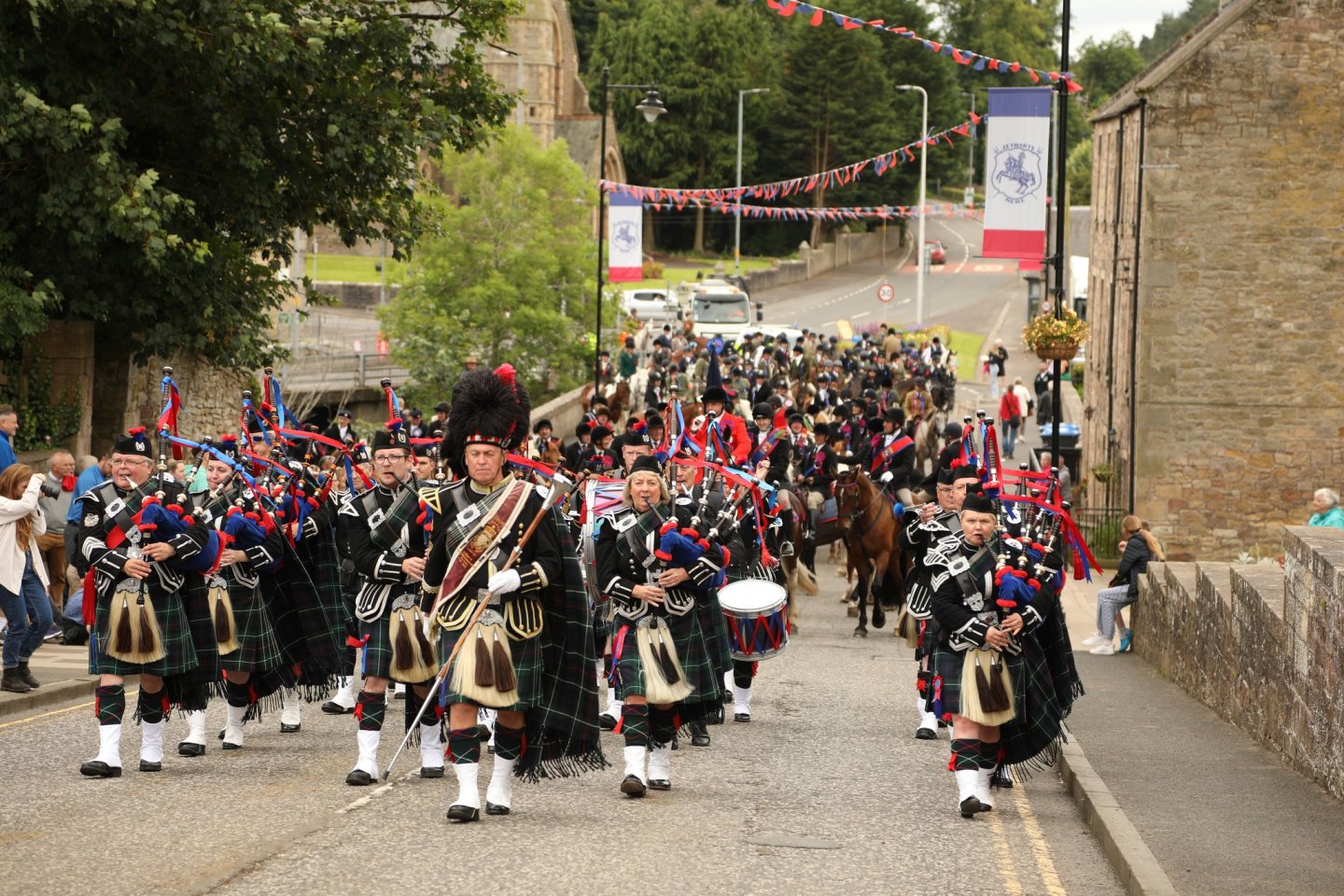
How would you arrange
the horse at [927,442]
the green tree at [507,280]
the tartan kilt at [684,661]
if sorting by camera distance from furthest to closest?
the green tree at [507,280], the horse at [927,442], the tartan kilt at [684,661]

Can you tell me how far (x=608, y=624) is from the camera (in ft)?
41.8

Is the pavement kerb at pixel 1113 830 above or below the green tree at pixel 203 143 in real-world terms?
below

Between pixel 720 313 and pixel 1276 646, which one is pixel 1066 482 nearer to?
pixel 1276 646

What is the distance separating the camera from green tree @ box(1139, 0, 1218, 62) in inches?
6137

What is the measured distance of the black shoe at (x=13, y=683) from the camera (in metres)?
13.9

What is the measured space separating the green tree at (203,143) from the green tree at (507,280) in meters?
19.7

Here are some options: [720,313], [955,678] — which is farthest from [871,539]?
[720,313]

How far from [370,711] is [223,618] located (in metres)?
1.65

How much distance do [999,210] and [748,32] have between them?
7571 centimetres

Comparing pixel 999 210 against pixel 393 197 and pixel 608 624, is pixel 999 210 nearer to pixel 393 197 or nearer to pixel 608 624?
pixel 393 197

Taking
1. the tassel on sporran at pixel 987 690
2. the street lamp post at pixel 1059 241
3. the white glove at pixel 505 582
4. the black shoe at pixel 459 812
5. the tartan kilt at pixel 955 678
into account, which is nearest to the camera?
the white glove at pixel 505 582

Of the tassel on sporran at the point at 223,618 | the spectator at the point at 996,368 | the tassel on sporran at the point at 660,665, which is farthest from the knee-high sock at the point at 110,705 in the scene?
the spectator at the point at 996,368

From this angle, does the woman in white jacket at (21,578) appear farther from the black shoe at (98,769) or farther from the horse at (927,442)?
the horse at (927,442)

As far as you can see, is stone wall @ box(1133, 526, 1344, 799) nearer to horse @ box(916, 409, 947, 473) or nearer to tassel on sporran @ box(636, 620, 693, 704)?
tassel on sporran @ box(636, 620, 693, 704)
